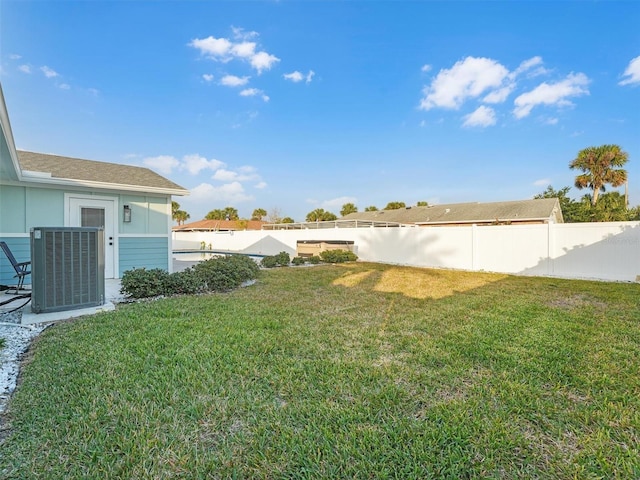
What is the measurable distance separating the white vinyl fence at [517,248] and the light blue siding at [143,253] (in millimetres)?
9285

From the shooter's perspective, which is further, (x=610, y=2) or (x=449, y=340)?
(x=610, y=2)

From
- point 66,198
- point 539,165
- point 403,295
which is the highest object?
point 539,165

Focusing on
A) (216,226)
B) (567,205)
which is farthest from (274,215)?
(567,205)

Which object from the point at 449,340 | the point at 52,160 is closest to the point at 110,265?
the point at 52,160

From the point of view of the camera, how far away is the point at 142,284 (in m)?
5.84

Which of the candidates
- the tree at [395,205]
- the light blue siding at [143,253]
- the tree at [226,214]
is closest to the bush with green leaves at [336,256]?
the light blue siding at [143,253]

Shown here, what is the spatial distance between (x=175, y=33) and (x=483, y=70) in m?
10.2

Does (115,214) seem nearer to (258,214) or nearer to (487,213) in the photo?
(487,213)

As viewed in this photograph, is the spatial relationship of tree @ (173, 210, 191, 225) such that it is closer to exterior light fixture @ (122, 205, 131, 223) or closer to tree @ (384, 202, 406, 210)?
tree @ (384, 202, 406, 210)

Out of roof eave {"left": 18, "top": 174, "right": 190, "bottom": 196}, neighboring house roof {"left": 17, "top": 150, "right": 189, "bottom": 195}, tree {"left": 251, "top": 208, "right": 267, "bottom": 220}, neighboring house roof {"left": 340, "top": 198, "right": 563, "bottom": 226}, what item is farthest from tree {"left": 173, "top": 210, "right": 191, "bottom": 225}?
roof eave {"left": 18, "top": 174, "right": 190, "bottom": 196}

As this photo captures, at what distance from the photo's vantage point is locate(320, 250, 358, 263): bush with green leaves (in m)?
13.9

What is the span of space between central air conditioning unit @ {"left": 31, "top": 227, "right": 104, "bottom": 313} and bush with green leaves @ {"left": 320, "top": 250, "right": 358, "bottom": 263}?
954cm

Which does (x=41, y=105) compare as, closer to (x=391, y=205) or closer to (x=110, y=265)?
(x=110, y=265)

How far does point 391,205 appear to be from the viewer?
1578 inches
